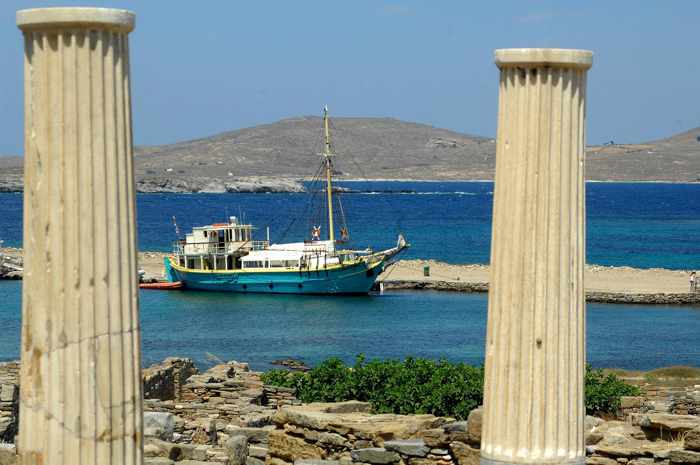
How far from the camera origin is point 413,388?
16938 millimetres

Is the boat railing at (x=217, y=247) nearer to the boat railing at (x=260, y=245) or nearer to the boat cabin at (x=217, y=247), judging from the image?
the boat cabin at (x=217, y=247)

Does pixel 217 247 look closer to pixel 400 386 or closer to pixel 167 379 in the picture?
pixel 167 379

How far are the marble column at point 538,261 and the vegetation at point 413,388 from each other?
30.6ft

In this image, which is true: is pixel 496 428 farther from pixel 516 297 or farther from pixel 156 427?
pixel 156 427

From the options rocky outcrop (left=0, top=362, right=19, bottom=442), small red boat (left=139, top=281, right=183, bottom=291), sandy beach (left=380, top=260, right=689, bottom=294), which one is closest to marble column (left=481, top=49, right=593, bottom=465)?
rocky outcrop (left=0, top=362, right=19, bottom=442)

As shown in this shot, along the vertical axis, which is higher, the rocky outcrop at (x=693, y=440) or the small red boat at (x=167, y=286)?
the rocky outcrop at (x=693, y=440)

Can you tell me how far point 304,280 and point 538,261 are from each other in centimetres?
6283

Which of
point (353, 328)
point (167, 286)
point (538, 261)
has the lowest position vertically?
point (353, 328)

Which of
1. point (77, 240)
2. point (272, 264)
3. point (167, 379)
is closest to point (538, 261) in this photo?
point (77, 240)

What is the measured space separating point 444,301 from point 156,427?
49961mm

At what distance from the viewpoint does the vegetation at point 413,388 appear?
16.5 meters

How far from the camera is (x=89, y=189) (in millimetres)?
5504

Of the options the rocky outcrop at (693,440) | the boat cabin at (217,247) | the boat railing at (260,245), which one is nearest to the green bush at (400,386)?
the rocky outcrop at (693,440)

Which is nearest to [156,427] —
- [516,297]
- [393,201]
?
[516,297]
